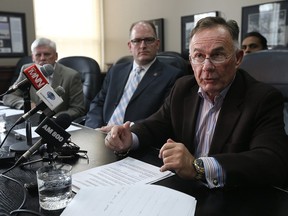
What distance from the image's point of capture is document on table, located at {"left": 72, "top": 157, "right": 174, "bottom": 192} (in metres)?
0.90

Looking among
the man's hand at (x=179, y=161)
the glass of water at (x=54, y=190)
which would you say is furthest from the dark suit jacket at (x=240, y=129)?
the glass of water at (x=54, y=190)

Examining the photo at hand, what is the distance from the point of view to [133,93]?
7.10 ft

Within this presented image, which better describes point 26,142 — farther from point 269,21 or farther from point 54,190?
point 269,21

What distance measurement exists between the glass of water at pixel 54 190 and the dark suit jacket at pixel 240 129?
45cm

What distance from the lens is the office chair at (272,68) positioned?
1456 mm

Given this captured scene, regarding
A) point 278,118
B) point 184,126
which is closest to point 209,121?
point 184,126

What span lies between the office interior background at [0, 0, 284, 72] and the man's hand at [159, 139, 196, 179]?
2.87 m

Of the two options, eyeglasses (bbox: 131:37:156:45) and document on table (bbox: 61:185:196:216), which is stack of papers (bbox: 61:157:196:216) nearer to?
document on table (bbox: 61:185:196:216)

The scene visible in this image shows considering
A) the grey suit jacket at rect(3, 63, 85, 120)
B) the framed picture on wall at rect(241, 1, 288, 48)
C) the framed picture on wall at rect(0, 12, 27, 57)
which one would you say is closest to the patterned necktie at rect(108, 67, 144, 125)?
the grey suit jacket at rect(3, 63, 85, 120)

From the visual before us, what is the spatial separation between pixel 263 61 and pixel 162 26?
2.77m

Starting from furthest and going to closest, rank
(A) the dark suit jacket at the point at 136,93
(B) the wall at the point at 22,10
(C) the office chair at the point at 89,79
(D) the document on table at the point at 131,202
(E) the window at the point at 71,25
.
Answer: (E) the window at the point at 71,25
(B) the wall at the point at 22,10
(C) the office chair at the point at 89,79
(A) the dark suit jacket at the point at 136,93
(D) the document on table at the point at 131,202

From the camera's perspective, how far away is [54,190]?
77 centimetres

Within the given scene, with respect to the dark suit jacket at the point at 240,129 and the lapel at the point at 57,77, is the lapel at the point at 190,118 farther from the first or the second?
the lapel at the point at 57,77

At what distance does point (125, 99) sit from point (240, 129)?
1.23 meters
